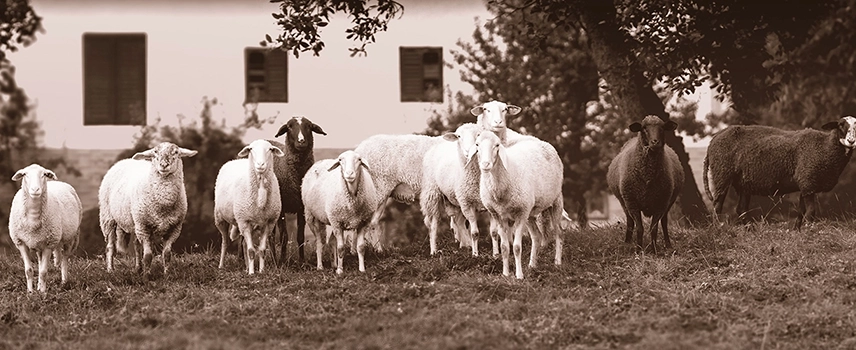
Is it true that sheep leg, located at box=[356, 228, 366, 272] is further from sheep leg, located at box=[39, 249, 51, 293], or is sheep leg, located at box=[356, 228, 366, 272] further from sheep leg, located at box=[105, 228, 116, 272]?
sheep leg, located at box=[39, 249, 51, 293]

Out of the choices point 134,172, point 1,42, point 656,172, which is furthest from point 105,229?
point 1,42

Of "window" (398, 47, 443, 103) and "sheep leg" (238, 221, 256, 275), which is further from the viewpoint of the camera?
"window" (398, 47, 443, 103)

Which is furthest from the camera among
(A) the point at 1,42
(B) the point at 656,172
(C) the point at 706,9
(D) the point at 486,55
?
(D) the point at 486,55

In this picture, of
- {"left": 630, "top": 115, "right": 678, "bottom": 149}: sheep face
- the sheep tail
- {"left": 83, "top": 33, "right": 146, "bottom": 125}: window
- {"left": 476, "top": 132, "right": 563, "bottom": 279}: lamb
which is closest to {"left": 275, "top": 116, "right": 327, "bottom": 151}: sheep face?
{"left": 476, "top": 132, "right": 563, "bottom": 279}: lamb

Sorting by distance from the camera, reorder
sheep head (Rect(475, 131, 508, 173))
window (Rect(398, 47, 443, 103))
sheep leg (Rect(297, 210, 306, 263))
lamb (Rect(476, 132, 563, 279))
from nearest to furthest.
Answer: sheep head (Rect(475, 131, 508, 173)), lamb (Rect(476, 132, 563, 279)), sheep leg (Rect(297, 210, 306, 263)), window (Rect(398, 47, 443, 103))

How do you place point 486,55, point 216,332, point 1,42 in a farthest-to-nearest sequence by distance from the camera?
point 486,55 < point 1,42 < point 216,332

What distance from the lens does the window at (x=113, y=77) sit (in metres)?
26.0

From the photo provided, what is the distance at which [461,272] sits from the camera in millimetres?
13945

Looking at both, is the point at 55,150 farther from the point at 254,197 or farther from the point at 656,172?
the point at 656,172

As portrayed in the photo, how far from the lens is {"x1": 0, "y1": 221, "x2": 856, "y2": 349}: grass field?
11.3 meters

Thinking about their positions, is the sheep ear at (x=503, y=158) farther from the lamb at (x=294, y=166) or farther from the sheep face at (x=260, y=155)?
the lamb at (x=294, y=166)

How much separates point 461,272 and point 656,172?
276cm

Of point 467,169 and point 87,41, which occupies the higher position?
point 87,41

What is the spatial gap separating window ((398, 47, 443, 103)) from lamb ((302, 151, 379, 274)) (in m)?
11.5
